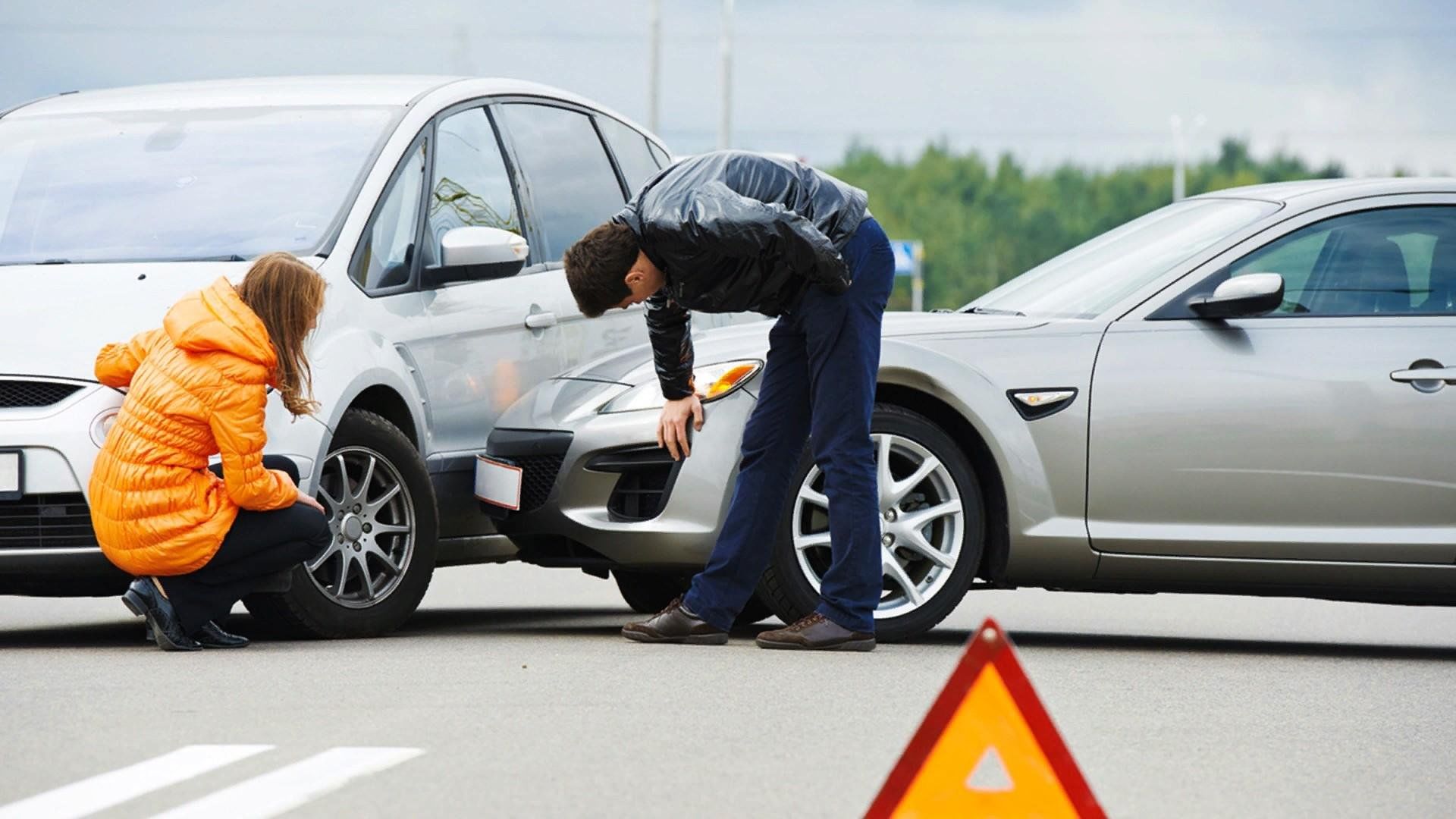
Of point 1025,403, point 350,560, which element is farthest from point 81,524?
point 1025,403

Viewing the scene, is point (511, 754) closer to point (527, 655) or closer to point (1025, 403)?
point (527, 655)

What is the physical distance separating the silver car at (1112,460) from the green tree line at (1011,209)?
115688 mm

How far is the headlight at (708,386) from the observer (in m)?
7.12

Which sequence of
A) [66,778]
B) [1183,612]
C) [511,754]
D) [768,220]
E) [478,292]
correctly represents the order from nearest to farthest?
[66,778]
[511,754]
[768,220]
[478,292]
[1183,612]

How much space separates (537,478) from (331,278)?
966 mm

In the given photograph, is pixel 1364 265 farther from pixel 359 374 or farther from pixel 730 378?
pixel 359 374

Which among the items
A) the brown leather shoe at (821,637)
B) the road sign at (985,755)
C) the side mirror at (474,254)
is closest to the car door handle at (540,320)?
the side mirror at (474,254)

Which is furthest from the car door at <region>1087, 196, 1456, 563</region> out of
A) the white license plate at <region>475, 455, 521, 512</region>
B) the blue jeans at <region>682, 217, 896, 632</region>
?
the white license plate at <region>475, 455, 521, 512</region>

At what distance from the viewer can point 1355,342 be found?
7.16 meters

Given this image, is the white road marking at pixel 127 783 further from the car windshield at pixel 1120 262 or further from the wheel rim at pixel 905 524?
the car windshield at pixel 1120 262

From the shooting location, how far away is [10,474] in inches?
251

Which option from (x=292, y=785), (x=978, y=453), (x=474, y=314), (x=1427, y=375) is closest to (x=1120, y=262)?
(x=978, y=453)

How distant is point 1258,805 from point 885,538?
2728mm

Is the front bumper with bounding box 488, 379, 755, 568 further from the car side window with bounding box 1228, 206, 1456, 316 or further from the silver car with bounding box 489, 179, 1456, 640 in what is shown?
the car side window with bounding box 1228, 206, 1456, 316
